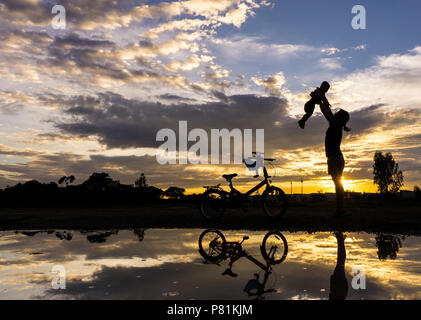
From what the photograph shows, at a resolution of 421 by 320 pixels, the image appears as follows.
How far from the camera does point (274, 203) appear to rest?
35.1 feet

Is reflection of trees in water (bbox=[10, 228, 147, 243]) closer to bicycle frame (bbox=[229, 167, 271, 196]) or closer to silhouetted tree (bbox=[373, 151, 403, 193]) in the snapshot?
bicycle frame (bbox=[229, 167, 271, 196])

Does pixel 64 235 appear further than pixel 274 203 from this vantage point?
No

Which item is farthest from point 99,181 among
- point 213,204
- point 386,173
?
point 386,173

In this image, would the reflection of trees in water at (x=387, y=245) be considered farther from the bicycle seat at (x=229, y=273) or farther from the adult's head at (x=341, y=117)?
the adult's head at (x=341, y=117)

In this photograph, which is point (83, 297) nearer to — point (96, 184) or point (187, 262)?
point (187, 262)

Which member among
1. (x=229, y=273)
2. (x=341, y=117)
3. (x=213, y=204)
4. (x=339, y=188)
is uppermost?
(x=341, y=117)

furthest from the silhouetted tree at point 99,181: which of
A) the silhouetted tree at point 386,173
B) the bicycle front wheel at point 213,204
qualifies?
the silhouetted tree at point 386,173

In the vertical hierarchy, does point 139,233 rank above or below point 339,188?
below

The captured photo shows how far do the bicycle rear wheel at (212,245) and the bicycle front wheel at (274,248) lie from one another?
704 millimetres

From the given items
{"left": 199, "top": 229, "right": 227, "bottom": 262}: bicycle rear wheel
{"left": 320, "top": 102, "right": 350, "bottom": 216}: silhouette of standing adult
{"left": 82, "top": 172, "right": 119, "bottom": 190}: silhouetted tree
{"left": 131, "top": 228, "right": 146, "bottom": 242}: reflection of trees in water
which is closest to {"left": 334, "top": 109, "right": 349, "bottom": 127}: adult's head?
{"left": 320, "top": 102, "right": 350, "bottom": 216}: silhouette of standing adult

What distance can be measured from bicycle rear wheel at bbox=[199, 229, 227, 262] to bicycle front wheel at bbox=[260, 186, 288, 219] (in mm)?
2375

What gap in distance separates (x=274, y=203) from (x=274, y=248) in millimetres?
4473

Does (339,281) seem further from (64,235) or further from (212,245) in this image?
(64,235)
